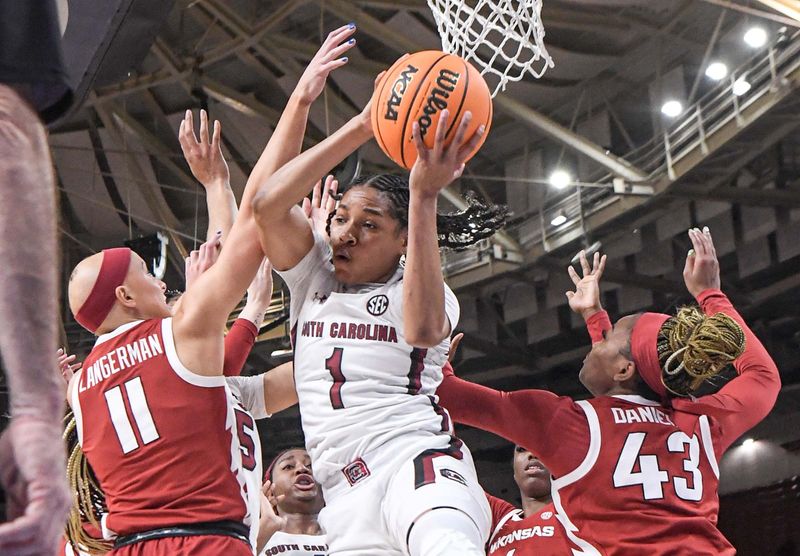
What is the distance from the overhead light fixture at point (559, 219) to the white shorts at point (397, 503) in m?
12.0

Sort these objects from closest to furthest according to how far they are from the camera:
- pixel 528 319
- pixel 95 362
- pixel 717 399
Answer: pixel 95 362 → pixel 717 399 → pixel 528 319

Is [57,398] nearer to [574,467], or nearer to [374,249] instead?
[374,249]

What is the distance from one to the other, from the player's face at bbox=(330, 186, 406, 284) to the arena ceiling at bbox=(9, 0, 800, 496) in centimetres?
953

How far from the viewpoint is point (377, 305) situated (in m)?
3.30

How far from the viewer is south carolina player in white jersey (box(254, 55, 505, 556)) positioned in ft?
9.57

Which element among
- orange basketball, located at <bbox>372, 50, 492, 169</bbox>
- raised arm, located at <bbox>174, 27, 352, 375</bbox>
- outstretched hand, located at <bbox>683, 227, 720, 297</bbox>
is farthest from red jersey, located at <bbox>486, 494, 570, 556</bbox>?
orange basketball, located at <bbox>372, 50, 492, 169</bbox>

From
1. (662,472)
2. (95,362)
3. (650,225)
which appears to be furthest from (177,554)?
(650,225)

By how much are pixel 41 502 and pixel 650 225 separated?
1508 centimetres

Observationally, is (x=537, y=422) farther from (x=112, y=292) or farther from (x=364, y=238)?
(x=112, y=292)

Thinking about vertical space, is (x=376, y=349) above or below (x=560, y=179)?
below

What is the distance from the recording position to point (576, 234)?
1467 cm

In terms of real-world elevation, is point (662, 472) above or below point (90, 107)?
below

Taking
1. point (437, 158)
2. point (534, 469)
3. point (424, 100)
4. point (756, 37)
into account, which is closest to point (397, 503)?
point (437, 158)

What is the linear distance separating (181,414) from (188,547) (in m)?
0.41
